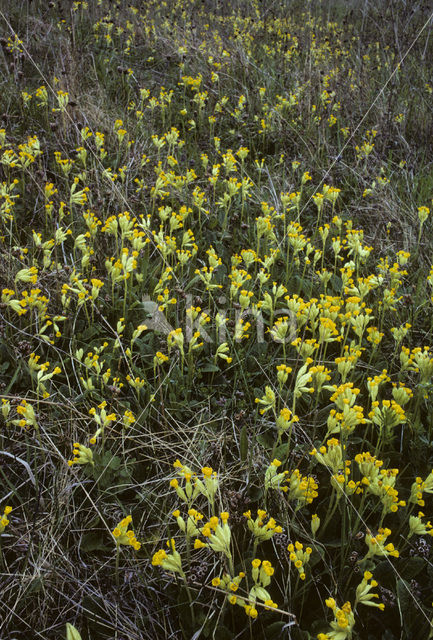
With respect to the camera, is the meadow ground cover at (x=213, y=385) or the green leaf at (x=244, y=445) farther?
the green leaf at (x=244, y=445)

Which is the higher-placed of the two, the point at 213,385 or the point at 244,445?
the point at 244,445

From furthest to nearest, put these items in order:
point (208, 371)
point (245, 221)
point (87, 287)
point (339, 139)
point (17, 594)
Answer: point (339, 139) → point (245, 221) → point (87, 287) → point (208, 371) → point (17, 594)

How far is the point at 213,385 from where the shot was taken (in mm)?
2457

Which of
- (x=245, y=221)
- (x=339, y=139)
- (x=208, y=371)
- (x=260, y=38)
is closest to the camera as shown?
(x=208, y=371)

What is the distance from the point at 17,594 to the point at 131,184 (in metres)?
2.96

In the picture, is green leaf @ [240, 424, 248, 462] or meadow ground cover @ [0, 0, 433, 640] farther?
green leaf @ [240, 424, 248, 462]

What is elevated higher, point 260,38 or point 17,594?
point 260,38

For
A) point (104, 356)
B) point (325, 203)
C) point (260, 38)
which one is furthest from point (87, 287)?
point (260, 38)

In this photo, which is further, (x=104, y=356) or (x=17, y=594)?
(x=104, y=356)

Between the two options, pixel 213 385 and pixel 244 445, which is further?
pixel 213 385

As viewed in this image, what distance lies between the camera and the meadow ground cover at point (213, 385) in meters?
1.59

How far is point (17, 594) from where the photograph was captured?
159cm

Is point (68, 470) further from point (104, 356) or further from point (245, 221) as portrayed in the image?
point (245, 221)

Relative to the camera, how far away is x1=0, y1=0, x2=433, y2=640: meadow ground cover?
159 centimetres
